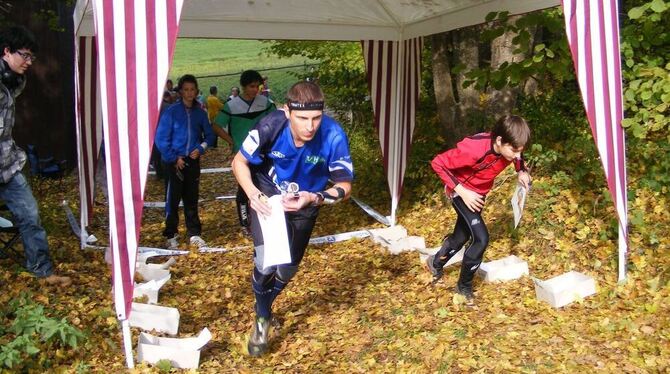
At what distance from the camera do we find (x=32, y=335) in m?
3.98

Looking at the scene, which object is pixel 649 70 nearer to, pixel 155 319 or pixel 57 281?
pixel 155 319

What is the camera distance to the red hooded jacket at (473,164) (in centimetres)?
451

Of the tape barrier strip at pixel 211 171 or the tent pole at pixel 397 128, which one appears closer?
the tent pole at pixel 397 128

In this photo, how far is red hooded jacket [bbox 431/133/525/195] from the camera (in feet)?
14.8

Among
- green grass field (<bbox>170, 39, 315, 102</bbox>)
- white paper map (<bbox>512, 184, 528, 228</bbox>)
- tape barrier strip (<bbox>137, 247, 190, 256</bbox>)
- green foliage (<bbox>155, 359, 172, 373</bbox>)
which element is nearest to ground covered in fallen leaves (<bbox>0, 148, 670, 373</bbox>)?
green foliage (<bbox>155, 359, 172, 373</bbox>)

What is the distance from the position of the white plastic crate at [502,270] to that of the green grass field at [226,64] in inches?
668

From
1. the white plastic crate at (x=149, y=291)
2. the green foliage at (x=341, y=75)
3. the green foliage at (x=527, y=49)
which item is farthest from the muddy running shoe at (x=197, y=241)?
the green foliage at (x=341, y=75)

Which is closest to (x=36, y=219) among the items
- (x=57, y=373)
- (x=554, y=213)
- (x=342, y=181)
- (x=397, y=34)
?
(x=57, y=373)

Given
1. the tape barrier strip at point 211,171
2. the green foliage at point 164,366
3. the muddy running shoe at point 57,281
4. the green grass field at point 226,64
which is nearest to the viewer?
the green foliage at point 164,366

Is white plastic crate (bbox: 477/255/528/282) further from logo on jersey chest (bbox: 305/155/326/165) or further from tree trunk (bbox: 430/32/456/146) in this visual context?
tree trunk (bbox: 430/32/456/146)

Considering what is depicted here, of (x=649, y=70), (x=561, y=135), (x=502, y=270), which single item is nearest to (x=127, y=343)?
(x=502, y=270)

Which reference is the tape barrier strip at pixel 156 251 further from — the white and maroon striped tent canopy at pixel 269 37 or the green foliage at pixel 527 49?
the green foliage at pixel 527 49

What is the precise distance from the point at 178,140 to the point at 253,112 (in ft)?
3.19

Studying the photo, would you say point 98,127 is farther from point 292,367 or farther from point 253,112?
point 292,367
